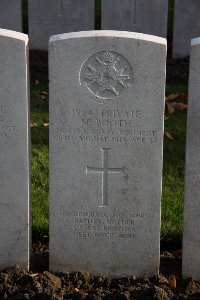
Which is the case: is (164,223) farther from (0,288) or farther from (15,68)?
(15,68)

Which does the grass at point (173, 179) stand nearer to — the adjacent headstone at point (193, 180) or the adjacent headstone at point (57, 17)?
the adjacent headstone at point (193, 180)

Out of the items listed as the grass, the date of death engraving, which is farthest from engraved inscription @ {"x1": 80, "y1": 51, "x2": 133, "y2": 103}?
the grass

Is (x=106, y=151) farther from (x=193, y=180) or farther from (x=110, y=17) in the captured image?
(x=110, y=17)

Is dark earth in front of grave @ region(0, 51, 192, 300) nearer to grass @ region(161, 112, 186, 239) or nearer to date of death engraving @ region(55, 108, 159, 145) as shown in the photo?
grass @ region(161, 112, 186, 239)

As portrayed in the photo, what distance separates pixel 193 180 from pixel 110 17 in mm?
6806

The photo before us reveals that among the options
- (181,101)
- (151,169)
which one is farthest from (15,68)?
(181,101)

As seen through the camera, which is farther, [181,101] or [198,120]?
[181,101]

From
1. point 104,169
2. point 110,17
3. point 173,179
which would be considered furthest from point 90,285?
point 110,17

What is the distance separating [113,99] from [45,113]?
3.56 m

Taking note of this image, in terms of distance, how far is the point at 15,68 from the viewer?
435cm

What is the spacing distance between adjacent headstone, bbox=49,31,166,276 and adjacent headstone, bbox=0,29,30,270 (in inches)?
7.1

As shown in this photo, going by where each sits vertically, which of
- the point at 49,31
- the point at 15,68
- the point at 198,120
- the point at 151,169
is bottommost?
the point at 151,169

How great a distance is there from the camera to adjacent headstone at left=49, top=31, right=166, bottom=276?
4352 mm

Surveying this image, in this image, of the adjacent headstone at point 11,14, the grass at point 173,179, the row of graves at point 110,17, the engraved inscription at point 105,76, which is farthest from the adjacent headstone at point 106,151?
the adjacent headstone at point 11,14
